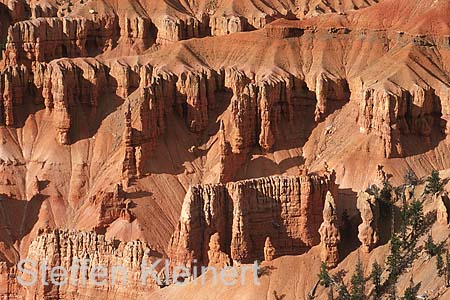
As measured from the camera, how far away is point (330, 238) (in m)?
82.9

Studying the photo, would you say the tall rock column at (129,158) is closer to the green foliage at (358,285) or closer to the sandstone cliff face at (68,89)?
the sandstone cliff face at (68,89)

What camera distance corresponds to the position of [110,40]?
149m

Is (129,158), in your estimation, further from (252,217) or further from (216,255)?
(216,255)

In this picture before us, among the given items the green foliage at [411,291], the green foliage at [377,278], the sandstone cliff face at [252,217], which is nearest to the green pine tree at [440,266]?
the green foliage at [411,291]

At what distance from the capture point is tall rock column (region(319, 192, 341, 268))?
82500mm

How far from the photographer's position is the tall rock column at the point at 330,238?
3248 inches

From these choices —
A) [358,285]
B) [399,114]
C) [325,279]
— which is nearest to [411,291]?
[358,285]

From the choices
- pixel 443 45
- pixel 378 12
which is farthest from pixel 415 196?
pixel 378 12

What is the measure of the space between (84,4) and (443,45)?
161ft

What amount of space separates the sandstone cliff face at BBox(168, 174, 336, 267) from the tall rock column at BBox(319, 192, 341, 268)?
32.1 feet

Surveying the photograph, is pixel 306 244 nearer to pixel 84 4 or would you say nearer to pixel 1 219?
pixel 1 219

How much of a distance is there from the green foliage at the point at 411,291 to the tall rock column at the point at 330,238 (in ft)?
25.3

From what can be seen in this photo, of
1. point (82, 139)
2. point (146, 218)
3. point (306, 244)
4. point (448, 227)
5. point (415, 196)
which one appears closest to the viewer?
point (448, 227)

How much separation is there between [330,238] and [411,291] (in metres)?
10.1
